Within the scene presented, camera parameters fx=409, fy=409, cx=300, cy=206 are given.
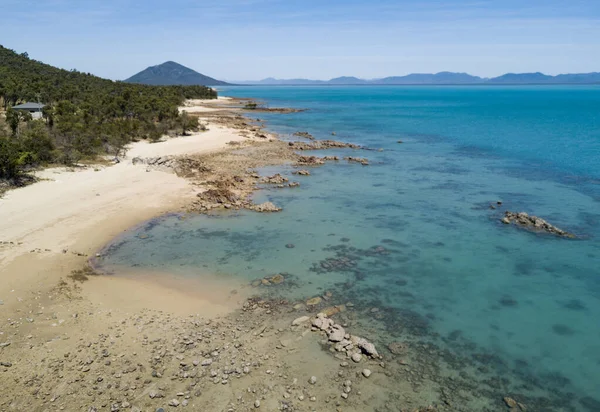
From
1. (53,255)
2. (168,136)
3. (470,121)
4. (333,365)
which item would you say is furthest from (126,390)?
(470,121)

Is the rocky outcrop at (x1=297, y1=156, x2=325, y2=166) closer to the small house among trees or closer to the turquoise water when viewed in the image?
the turquoise water

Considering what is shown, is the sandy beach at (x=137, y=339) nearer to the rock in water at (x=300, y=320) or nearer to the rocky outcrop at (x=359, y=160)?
the rock in water at (x=300, y=320)

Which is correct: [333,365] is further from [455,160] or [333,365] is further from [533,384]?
[455,160]

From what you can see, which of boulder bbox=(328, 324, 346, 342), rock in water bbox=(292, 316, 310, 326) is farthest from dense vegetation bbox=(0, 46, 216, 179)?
boulder bbox=(328, 324, 346, 342)

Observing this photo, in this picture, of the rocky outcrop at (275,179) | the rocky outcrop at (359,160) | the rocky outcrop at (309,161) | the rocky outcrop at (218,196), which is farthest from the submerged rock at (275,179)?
the rocky outcrop at (359,160)

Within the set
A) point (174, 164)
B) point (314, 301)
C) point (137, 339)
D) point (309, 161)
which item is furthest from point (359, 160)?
point (137, 339)
